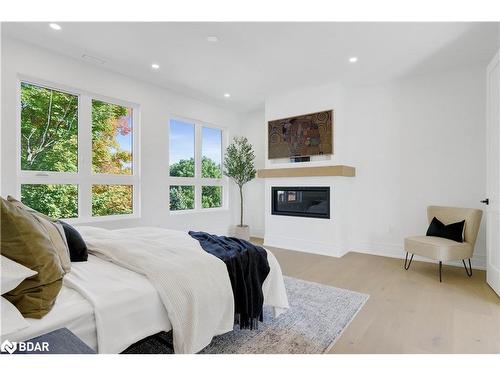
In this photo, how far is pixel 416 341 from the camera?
191 cm

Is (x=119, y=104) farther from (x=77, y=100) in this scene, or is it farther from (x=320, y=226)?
(x=320, y=226)

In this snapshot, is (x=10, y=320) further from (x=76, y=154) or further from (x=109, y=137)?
(x=109, y=137)

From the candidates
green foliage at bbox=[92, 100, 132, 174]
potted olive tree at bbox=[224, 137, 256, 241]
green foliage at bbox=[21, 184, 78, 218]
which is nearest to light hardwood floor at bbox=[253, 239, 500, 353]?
potted olive tree at bbox=[224, 137, 256, 241]

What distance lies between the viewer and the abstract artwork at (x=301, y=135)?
4.39m

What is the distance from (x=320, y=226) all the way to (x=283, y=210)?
0.75m

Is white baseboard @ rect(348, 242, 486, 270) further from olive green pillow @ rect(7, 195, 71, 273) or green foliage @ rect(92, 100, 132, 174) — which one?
olive green pillow @ rect(7, 195, 71, 273)

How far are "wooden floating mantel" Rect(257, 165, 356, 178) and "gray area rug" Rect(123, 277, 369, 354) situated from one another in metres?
1.94

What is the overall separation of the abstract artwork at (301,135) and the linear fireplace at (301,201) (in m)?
0.59

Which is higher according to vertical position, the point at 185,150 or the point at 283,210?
the point at 185,150

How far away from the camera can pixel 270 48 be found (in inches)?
128

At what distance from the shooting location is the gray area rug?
1.78m

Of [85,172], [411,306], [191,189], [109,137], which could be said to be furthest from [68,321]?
[191,189]

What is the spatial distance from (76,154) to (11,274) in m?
2.90
